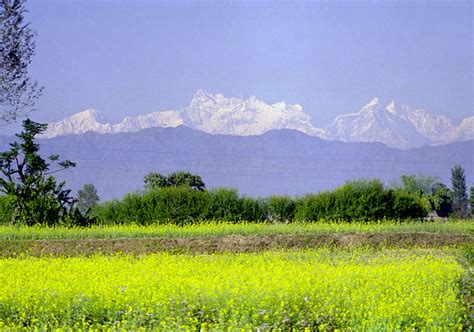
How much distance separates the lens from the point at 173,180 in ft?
179

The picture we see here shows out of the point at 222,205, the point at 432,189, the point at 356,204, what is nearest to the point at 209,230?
the point at 222,205

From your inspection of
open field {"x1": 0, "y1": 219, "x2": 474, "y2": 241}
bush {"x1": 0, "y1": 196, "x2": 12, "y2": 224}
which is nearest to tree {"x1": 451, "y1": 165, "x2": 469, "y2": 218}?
open field {"x1": 0, "y1": 219, "x2": 474, "y2": 241}

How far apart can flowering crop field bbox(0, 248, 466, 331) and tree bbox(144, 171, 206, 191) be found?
40.0 m

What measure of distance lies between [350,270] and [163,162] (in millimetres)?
181669

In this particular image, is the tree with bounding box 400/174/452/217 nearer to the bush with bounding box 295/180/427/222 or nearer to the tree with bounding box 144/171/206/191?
the tree with bounding box 144/171/206/191

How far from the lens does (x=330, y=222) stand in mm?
23828

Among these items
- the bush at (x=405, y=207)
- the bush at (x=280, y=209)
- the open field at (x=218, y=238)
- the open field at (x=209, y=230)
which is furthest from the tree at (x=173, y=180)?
the open field at (x=218, y=238)

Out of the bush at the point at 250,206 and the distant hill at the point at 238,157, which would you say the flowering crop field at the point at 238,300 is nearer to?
the bush at the point at 250,206

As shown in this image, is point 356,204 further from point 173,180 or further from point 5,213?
point 173,180

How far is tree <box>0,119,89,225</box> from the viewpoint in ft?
78.5

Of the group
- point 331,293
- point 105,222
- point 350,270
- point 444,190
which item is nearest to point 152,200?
point 105,222

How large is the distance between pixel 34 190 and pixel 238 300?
1546 cm

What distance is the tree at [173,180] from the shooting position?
52.8 meters

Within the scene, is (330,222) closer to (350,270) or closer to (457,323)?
(350,270)
